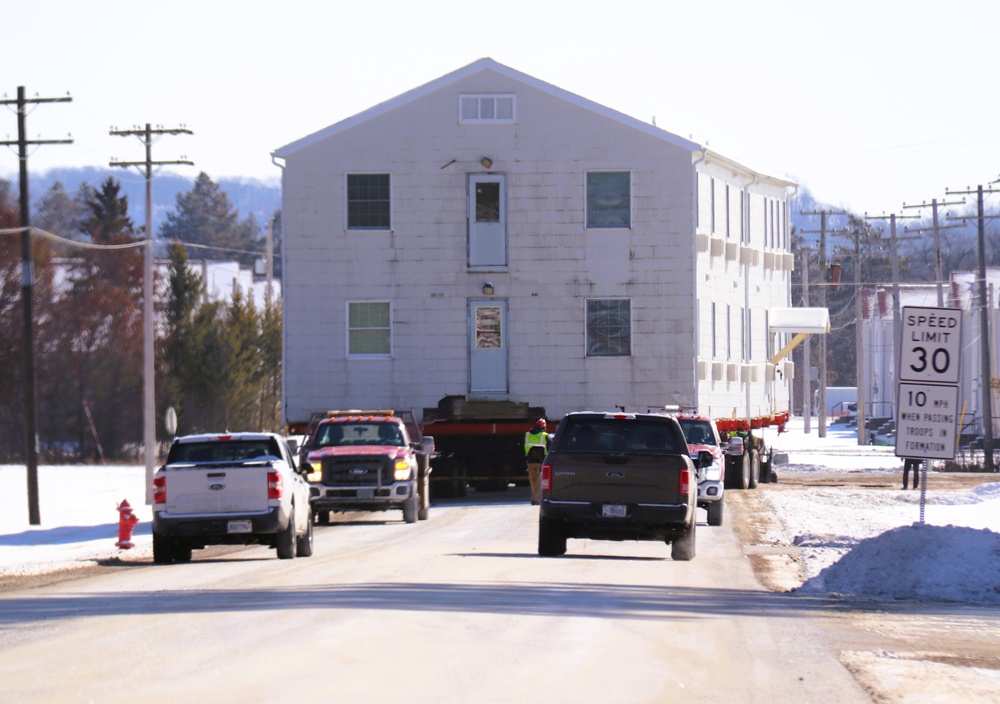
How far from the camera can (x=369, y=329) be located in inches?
1676

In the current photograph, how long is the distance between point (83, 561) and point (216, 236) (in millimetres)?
161373

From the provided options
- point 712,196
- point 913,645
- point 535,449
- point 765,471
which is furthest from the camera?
point 765,471

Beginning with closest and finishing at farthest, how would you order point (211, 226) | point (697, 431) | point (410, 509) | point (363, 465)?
point (363, 465)
point (410, 509)
point (697, 431)
point (211, 226)

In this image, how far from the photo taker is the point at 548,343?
1662 inches

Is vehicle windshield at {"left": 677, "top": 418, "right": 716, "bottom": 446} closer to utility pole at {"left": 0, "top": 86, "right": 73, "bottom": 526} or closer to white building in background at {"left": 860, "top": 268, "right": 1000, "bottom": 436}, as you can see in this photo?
utility pole at {"left": 0, "top": 86, "right": 73, "bottom": 526}

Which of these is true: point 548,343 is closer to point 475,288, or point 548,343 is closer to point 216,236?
point 475,288

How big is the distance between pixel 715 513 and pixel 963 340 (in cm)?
4240

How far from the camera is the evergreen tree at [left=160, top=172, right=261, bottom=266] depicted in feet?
597

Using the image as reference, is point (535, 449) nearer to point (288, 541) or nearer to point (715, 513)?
point (715, 513)

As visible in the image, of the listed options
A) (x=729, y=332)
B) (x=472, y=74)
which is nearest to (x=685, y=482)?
(x=472, y=74)

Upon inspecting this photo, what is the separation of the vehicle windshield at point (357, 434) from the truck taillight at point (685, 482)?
31.3 ft

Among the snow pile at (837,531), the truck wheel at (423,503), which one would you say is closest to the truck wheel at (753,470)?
the snow pile at (837,531)

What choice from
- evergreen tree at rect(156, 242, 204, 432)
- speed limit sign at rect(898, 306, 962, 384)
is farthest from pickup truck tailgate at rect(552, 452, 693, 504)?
evergreen tree at rect(156, 242, 204, 432)

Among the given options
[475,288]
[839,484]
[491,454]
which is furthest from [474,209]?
[839,484]
